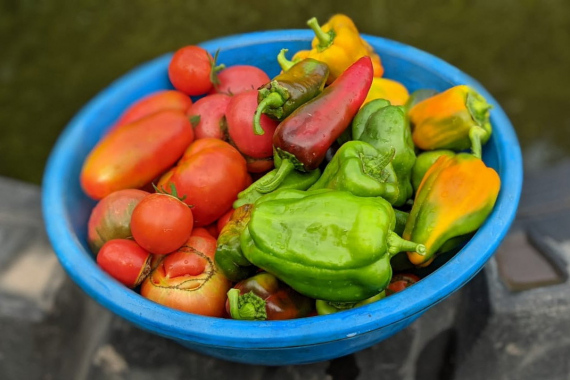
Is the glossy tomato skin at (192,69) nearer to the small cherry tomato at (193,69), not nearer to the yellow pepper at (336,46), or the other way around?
the small cherry tomato at (193,69)

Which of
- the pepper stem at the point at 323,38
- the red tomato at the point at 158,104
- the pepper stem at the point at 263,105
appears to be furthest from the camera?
the red tomato at the point at 158,104

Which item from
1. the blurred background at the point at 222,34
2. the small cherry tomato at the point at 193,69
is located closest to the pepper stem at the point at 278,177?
the small cherry tomato at the point at 193,69

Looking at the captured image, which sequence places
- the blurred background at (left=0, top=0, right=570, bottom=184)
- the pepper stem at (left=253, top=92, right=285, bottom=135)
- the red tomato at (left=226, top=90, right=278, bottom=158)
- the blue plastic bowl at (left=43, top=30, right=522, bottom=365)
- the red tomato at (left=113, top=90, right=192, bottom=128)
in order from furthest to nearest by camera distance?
the blurred background at (left=0, top=0, right=570, bottom=184)
the red tomato at (left=113, top=90, right=192, bottom=128)
the red tomato at (left=226, top=90, right=278, bottom=158)
the pepper stem at (left=253, top=92, right=285, bottom=135)
the blue plastic bowl at (left=43, top=30, right=522, bottom=365)

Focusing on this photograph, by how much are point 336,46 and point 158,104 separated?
1.57ft

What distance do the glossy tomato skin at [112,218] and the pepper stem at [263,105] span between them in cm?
34

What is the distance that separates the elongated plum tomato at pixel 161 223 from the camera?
43.8 inches

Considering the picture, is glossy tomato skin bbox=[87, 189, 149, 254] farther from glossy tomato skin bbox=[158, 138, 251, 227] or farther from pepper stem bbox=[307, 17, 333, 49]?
pepper stem bbox=[307, 17, 333, 49]

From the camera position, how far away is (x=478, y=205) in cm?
112

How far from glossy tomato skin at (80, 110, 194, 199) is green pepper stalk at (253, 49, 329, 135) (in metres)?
0.26

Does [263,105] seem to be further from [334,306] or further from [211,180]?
[334,306]

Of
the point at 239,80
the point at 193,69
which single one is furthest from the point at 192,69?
the point at 239,80

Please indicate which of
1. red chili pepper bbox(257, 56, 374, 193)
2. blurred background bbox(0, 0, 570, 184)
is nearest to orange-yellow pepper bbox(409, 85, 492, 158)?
red chili pepper bbox(257, 56, 374, 193)

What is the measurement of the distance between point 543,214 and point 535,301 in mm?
329

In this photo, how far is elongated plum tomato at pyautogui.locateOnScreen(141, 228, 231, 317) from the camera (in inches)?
43.9
